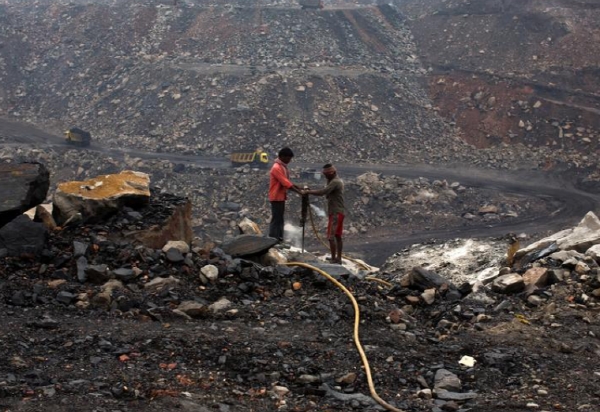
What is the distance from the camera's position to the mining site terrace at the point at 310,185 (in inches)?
228

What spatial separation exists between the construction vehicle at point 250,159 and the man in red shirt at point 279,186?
46.1 feet

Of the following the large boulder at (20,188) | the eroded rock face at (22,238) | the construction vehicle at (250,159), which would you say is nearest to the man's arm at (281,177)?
the large boulder at (20,188)

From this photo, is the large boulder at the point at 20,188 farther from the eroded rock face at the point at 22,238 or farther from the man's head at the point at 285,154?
the man's head at the point at 285,154

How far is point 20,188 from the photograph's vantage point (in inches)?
319

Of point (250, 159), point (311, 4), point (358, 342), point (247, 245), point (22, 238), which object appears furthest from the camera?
point (311, 4)

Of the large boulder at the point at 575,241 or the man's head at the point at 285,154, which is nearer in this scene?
the large boulder at the point at 575,241

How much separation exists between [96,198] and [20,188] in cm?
85

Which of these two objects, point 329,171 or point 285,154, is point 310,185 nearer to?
point 329,171

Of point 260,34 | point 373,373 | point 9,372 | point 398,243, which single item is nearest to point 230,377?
point 373,373

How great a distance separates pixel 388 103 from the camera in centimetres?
2902

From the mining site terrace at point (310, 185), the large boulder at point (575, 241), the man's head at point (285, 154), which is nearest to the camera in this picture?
the mining site terrace at point (310, 185)

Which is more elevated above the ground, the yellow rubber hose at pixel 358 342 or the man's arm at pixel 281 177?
the man's arm at pixel 281 177

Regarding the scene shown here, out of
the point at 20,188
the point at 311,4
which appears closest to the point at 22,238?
the point at 20,188

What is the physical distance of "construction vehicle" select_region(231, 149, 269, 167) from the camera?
2408 cm
